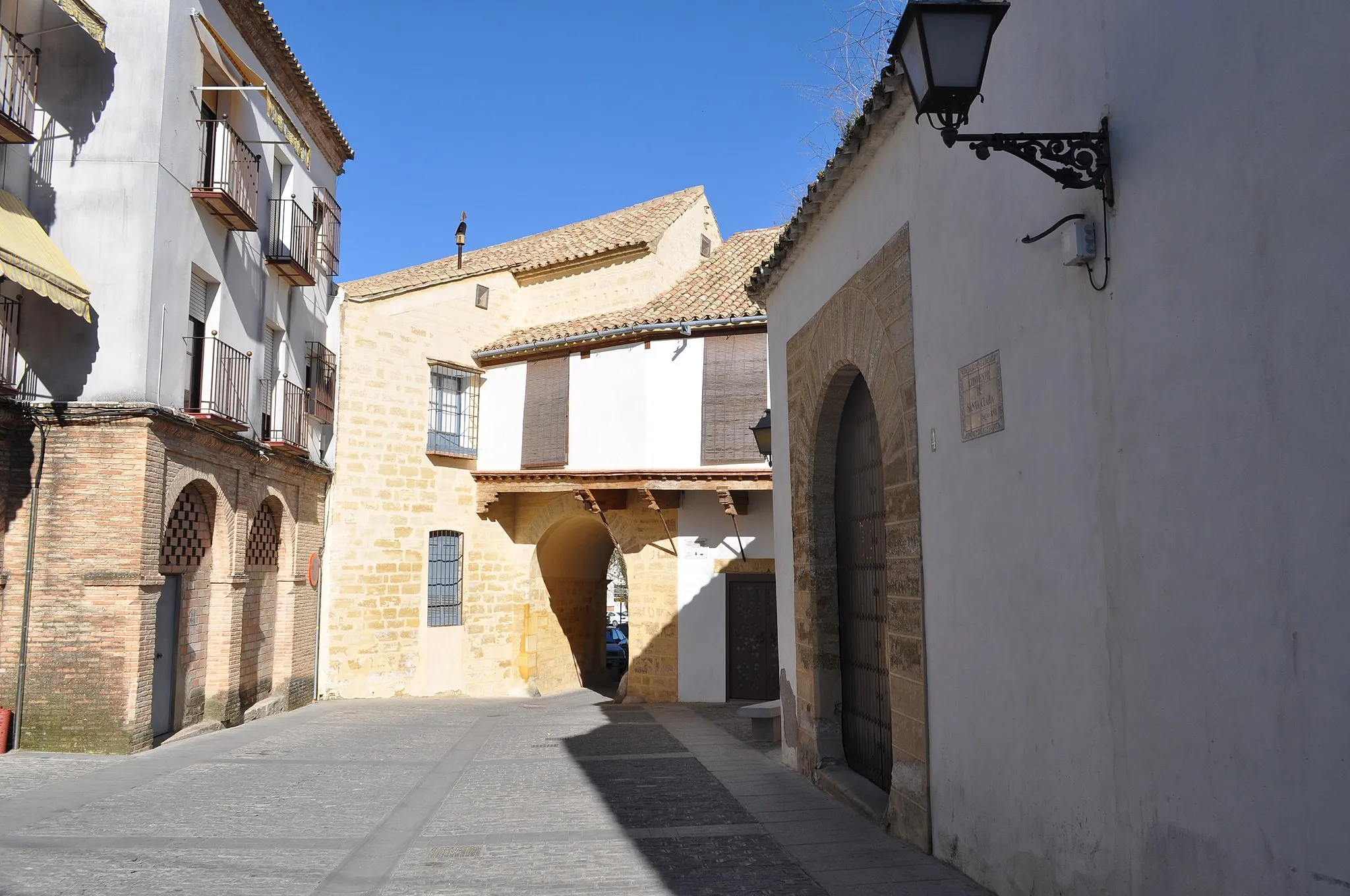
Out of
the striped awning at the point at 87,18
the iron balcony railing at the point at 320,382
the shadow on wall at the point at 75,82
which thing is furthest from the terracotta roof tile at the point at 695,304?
the striped awning at the point at 87,18

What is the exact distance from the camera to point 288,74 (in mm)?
15680

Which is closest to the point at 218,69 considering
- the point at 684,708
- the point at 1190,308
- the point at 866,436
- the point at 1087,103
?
the point at 866,436

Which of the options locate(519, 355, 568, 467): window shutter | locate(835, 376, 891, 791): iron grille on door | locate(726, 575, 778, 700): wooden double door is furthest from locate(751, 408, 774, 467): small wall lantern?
locate(519, 355, 568, 467): window shutter

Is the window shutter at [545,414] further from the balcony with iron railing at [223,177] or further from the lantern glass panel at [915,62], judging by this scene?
the lantern glass panel at [915,62]

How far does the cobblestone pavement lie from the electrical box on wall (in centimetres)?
328

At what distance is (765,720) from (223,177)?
9374mm

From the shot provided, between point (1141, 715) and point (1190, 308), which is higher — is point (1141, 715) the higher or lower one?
the lower one

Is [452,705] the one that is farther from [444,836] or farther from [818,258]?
[818,258]

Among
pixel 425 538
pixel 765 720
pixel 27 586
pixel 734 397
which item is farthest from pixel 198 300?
pixel 765 720

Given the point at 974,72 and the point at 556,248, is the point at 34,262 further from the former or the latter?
the point at 556,248

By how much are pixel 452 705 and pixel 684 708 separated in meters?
3.88

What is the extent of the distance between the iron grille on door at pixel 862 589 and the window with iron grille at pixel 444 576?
11.7 metres

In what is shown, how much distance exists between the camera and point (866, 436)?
820 cm

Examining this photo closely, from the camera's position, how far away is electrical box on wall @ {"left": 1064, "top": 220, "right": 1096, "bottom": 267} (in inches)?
168
